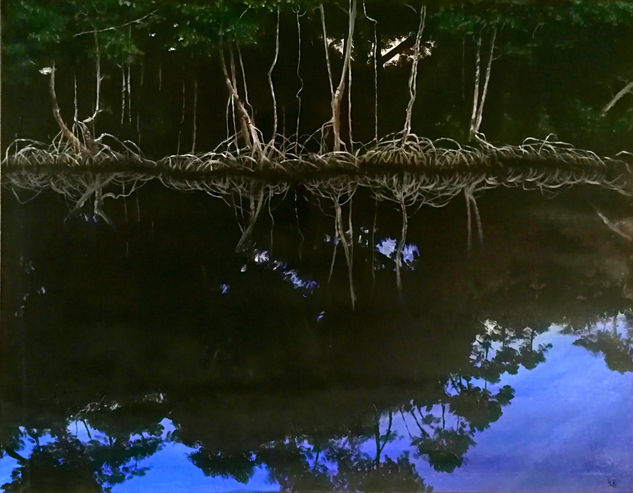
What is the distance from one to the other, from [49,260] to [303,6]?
3.36 ft

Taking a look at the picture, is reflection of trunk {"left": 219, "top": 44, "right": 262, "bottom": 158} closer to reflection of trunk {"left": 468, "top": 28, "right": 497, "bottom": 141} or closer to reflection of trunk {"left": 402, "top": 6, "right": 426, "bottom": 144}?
reflection of trunk {"left": 402, "top": 6, "right": 426, "bottom": 144}

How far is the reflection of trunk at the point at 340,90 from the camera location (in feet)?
5.25

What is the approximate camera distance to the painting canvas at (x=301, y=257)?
1.59 meters

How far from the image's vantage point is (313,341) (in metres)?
1.60

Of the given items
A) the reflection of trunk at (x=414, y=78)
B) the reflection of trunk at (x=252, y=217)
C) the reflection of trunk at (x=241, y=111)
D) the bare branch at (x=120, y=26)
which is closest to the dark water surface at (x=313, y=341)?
the reflection of trunk at (x=252, y=217)

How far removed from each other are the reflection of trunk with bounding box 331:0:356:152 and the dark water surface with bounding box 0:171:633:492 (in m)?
0.14

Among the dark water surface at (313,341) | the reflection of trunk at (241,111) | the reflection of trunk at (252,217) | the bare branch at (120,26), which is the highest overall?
the bare branch at (120,26)

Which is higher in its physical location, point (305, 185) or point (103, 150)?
point (103, 150)

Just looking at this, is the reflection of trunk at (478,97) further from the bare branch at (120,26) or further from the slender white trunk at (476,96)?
the bare branch at (120,26)

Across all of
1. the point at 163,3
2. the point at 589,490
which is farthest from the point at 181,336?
the point at 589,490

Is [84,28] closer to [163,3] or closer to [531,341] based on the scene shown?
[163,3]

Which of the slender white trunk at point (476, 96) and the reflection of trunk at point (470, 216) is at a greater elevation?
the slender white trunk at point (476, 96)

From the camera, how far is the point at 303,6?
5.29ft

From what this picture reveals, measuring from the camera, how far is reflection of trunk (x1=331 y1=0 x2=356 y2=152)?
1.60 metres
